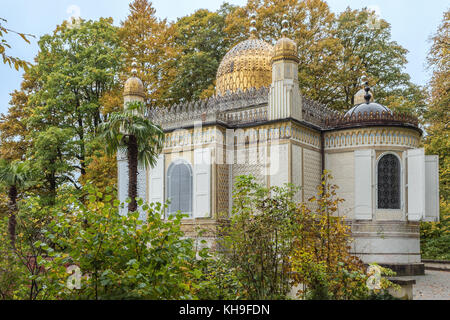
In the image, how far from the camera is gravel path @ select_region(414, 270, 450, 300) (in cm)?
1077

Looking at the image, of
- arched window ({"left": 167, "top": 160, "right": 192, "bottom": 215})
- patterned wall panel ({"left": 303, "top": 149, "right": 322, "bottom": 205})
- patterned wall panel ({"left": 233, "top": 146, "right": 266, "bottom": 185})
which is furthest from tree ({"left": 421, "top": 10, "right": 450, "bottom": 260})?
arched window ({"left": 167, "top": 160, "right": 192, "bottom": 215})

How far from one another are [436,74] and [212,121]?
11.8m

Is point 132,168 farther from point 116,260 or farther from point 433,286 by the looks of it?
point 116,260

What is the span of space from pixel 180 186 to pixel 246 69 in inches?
240

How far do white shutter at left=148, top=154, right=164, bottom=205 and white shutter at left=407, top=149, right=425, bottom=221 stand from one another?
9.12 metres

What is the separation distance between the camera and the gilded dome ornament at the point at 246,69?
64.1 ft

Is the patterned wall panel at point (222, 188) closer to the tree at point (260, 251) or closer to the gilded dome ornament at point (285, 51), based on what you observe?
the gilded dome ornament at point (285, 51)

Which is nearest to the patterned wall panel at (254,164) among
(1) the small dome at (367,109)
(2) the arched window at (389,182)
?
(1) the small dome at (367,109)

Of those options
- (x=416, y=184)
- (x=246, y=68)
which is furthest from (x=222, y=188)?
(x=416, y=184)

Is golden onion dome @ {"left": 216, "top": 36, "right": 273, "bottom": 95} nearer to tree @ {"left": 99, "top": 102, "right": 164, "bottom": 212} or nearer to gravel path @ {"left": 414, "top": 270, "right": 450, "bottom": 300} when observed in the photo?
tree @ {"left": 99, "top": 102, "right": 164, "bottom": 212}

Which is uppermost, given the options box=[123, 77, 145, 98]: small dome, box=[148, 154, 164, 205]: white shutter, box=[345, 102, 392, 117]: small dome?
box=[123, 77, 145, 98]: small dome

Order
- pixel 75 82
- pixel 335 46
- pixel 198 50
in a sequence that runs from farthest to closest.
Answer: pixel 198 50 < pixel 335 46 < pixel 75 82

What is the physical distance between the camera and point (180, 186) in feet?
56.7

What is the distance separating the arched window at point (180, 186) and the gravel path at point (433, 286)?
8.13 meters
